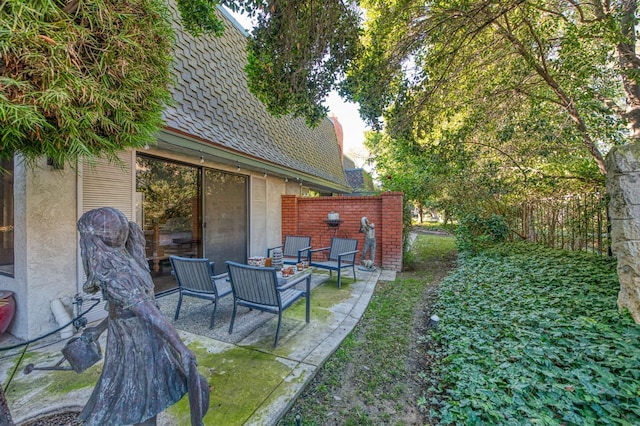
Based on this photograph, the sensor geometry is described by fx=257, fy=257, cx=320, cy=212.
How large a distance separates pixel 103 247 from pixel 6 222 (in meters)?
3.27

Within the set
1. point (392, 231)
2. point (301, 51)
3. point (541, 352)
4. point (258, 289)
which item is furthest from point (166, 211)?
point (541, 352)

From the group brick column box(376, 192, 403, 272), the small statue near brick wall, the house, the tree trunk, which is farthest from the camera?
brick column box(376, 192, 403, 272)

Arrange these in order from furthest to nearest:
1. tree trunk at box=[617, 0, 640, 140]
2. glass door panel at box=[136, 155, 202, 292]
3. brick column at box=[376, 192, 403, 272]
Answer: brick column at box=[376, 192, 403, 272], glass door panel at box=[136, 155, 202, 292], tree trunk at box=[617, 0, 640, 140]

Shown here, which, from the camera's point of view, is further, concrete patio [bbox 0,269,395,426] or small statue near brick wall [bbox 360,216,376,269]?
small statue near brick wall [bbox 360,216,376,269]

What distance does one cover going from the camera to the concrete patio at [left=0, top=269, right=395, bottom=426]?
1908mm

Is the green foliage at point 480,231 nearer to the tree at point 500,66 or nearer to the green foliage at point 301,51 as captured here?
the tree at point 500,66

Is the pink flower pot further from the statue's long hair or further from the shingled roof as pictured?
the statue's long hair

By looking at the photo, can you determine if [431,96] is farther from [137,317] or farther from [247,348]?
[137,317]

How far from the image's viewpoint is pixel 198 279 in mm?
3395

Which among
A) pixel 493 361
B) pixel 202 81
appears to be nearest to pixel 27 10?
pixel 493 361

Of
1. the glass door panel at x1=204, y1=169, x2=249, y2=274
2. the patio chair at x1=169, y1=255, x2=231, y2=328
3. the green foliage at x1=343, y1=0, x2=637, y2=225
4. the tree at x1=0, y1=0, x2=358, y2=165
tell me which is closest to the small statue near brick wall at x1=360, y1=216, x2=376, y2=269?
the green foliage at x1=343, y1=0, x2=637, y2=225

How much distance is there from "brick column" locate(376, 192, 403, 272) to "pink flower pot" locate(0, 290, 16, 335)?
6.22 meters

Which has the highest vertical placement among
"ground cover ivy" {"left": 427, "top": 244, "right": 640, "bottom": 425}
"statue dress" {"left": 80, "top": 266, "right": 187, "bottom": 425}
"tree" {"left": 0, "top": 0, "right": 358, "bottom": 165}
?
"tree" {"left": 0, "top": 0, "right": 358, "bottom": 165}

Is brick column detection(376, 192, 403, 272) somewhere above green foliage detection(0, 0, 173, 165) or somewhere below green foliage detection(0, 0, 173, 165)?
below
